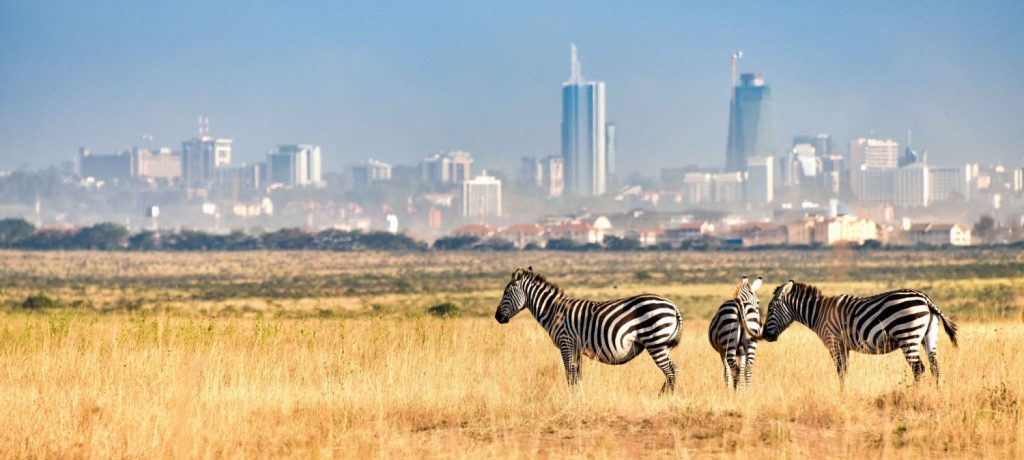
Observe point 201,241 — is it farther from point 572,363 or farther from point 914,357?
point 914,357

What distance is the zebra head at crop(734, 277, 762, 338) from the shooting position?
49.3 ft

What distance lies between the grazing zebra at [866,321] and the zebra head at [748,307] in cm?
64

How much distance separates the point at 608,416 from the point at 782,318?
345 cm

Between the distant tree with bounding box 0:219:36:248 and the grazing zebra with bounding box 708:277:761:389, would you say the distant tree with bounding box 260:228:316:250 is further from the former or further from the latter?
the grazing zebra with bounding box 708:277:761:389

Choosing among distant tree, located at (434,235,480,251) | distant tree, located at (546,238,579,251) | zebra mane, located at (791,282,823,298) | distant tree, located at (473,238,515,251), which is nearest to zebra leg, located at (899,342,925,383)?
zebra mane, located at (791,282,823,298)

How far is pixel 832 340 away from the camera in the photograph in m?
15.6

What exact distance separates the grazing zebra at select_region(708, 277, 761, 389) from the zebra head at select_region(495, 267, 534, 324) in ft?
7.19

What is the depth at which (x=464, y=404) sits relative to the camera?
14.2 meters

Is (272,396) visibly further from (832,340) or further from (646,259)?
(646,259)

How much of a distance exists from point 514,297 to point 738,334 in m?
2.56

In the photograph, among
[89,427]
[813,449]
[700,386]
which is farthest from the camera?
[700,386]

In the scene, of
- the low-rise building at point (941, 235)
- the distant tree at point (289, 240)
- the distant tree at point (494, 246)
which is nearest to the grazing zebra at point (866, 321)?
the distant tree at point (494, 246)

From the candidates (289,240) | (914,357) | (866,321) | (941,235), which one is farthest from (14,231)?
(914,357)

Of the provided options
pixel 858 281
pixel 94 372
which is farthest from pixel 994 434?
pixel 858 281
